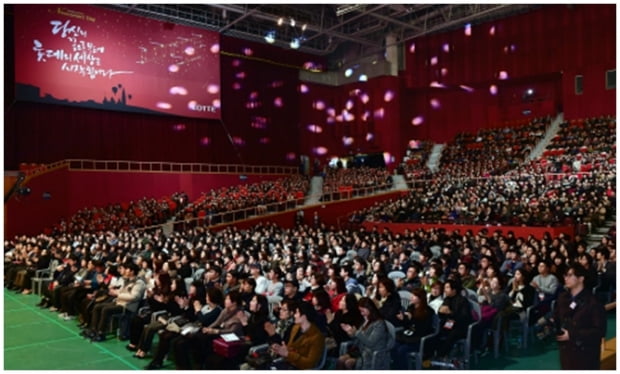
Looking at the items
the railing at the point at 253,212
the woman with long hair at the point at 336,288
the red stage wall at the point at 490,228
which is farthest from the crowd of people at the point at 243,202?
the woman with long hair at the point at 336,288

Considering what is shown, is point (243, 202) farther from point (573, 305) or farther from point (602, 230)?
point (573, 305)

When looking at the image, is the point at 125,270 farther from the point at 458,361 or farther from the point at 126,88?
the point at 126,88

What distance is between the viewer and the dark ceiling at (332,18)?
23.8 meters

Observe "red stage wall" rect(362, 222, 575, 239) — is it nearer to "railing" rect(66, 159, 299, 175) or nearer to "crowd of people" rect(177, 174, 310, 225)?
"crowd of people" rect(177, 174, 310, 225)

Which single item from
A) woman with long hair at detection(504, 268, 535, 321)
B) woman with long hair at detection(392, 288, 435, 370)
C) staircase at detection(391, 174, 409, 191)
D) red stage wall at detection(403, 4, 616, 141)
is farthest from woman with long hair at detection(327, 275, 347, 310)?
red stage wall at detection(403, 4, 616, 141)

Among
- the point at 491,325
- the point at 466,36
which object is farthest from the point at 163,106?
the point at 491,325

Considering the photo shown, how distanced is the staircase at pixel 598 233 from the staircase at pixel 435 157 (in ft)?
38.8

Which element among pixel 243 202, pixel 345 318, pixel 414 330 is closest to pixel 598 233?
pixel 414 330

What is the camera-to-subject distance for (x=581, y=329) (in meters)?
3.96

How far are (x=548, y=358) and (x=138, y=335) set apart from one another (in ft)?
15.5

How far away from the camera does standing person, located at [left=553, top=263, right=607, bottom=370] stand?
3.92 m

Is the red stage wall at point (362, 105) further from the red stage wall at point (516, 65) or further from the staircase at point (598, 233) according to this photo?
the staircase at point (598, 233)

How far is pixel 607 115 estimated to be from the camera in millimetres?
22969

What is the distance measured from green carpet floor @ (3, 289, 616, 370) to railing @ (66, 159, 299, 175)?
15.2m
